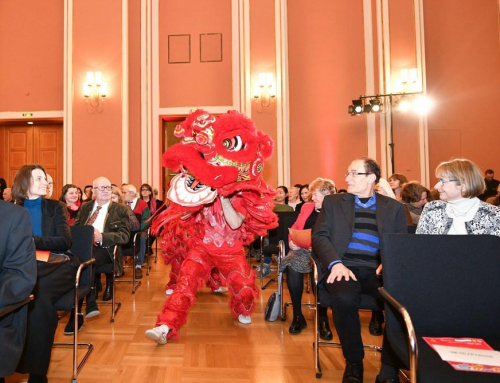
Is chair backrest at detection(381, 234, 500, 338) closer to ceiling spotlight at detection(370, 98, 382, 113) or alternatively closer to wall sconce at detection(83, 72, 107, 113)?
ceiling spotlight at detection(370, 98, 382, 113)

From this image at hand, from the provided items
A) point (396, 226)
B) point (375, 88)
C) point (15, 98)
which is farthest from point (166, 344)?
point (15, 98)

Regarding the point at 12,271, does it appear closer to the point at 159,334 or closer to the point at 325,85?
the point at 159,334

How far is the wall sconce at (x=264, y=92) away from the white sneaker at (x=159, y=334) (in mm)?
5811

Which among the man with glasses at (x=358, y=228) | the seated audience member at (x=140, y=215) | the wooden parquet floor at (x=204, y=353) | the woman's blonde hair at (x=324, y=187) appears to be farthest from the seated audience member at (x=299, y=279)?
the seated audience member at (x=140, y=215)

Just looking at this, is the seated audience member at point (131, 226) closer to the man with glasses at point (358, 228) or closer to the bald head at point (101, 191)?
the bald head at point (101, 191)

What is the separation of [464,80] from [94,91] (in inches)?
307

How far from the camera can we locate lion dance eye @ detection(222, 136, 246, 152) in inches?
107

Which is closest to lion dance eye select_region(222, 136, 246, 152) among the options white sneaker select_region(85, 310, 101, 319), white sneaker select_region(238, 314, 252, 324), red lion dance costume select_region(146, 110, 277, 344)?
red lion dance costume select_region(146, 110, 277, 344)

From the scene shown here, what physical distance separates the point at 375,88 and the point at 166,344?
6892mm

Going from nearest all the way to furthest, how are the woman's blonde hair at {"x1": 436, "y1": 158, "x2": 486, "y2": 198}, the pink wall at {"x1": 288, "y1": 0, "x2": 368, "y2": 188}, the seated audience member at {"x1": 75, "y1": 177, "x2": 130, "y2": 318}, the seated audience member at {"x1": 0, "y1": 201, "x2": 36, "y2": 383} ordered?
the seated audience member at {"x1": 0, "y1": 201, "x2": 36, "y2": 383} → the woman's blonde hair at {"x1": 436, "y1": 158, "x2": 486, "y2": 198} → the seated audience member at {"x1": 75, "y1": 177, "x2": 130, "y2": 318} → the pink wall at {"x1": 288, "y1": 0, "x2": 368, "y2": 188}

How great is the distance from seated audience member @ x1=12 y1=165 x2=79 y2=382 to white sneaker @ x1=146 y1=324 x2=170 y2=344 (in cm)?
59

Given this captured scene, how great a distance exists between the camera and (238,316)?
9.96 ft

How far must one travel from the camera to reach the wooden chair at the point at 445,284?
61.1 inches

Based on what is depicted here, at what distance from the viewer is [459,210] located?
207 centimetres
